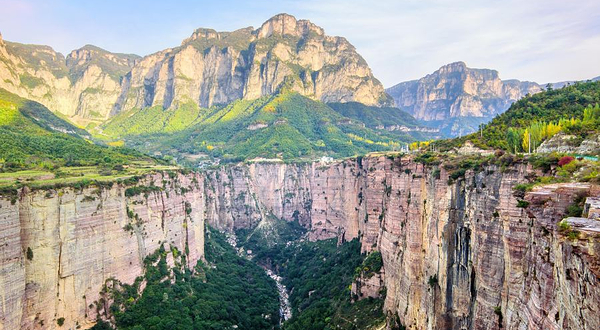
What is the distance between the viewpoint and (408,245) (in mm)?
35688

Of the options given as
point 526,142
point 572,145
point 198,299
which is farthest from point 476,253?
point 198,299

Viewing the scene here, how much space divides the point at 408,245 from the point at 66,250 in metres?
30.9

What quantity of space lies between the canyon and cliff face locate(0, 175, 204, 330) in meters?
0.10

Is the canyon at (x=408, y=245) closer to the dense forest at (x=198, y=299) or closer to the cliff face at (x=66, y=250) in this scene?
the cliff face at (x=66, y=250)

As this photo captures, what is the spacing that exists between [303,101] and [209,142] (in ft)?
161

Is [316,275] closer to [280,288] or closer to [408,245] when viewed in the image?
[280,288]

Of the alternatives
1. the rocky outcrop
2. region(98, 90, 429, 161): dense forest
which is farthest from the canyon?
Answer: region(98, 90, 429, 161): dense forest

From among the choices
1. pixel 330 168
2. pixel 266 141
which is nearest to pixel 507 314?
pixel 330 168

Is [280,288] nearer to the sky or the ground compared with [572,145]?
nearer to the ground

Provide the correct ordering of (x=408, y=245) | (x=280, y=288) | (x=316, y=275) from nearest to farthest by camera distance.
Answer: (x=408, y=245) → (x=316, y=275) → (x=280, y=288)

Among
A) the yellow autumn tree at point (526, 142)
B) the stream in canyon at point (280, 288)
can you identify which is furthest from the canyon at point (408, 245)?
the stream in canyon at point (280, 288)

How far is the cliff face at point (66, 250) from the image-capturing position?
32.4m

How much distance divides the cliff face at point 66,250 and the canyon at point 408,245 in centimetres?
10

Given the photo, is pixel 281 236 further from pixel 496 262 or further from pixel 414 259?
Answer: pixel 496 262
